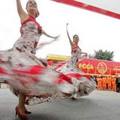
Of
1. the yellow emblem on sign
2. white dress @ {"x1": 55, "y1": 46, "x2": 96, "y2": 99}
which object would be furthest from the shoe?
the yellow emblem on sign

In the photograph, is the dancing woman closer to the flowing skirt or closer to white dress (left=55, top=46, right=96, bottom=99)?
the flowing skirt

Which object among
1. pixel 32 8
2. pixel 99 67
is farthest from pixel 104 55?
pixel 32 8

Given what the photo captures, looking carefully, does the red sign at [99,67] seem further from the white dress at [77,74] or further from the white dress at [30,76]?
the white dress at [30,76]

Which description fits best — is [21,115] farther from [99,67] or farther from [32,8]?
[99,67]

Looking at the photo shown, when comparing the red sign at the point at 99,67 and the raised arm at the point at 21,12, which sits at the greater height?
the red sign at the point at 99,67

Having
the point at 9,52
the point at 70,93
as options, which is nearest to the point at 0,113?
A: the point at 9,52

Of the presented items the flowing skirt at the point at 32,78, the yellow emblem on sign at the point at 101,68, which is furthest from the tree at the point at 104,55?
the flowing skirt at the point at 32,78

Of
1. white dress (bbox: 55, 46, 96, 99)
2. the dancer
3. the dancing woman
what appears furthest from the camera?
the dancer

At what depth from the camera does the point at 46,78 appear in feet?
14.6

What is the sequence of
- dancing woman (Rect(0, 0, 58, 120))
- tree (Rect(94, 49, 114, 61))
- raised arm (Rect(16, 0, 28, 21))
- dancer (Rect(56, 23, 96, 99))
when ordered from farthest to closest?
1. tree (Rect(94, 49, 114, 61))
2. dancer (Rect(56, 23, 96, 99))
3. raised arm (Rect(16, 0, 28, 21))
4. dancing woman (Rect(0, 0, 58, 120))

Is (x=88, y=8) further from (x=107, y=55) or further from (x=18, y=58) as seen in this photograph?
(x=107, y=55)

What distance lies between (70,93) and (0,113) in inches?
45.5

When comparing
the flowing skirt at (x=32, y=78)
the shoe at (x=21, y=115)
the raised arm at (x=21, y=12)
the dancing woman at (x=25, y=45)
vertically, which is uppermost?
the raised arm at (x=21, y=12)

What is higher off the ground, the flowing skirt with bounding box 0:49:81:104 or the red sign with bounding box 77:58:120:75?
the red sign with bounding box 77:58:120:75
